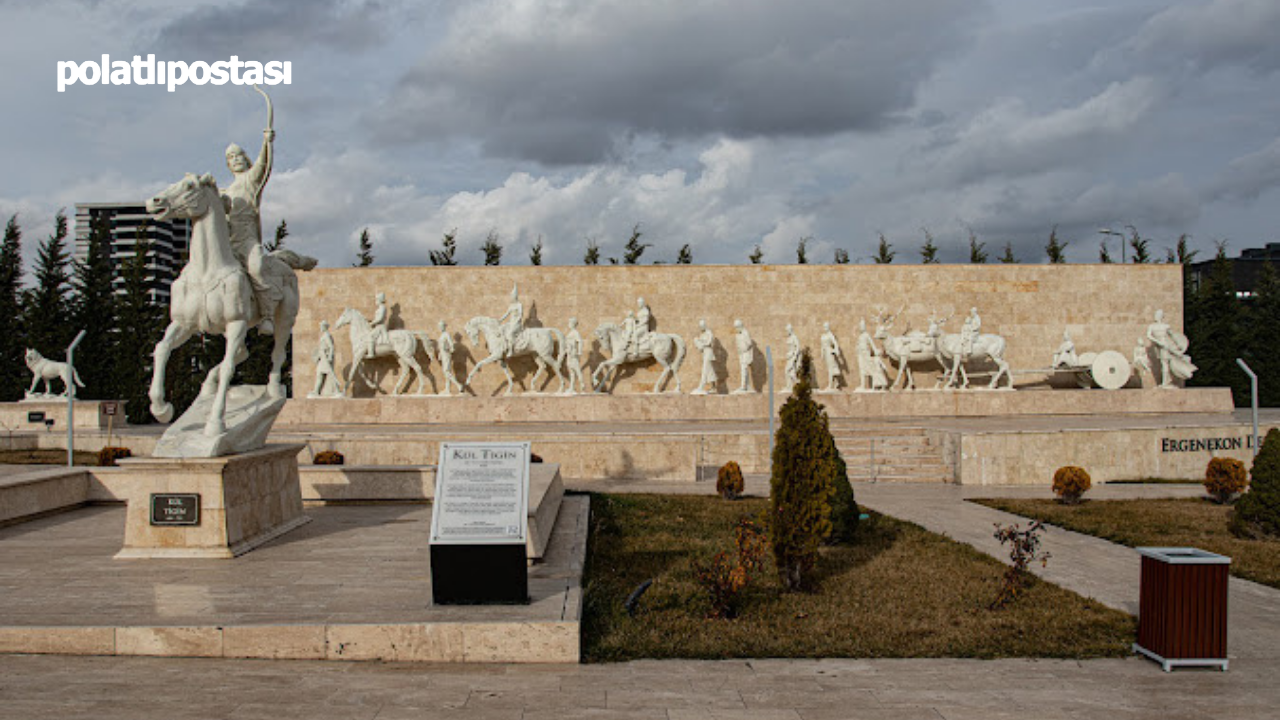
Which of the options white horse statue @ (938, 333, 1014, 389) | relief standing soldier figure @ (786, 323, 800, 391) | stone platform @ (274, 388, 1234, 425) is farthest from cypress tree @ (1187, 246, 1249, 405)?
relief standing soldier figure @ (786, 323, 800, 391)

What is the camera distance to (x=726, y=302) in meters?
25.8

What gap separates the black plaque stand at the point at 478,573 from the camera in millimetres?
5738

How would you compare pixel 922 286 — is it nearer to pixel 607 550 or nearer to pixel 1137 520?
pixel 1137 520

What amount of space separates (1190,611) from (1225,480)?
30.4 ft

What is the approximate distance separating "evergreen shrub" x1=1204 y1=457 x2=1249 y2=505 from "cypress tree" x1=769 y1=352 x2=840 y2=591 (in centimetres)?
919

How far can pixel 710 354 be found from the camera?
78.7ft

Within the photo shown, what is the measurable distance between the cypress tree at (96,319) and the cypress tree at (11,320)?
191 cm

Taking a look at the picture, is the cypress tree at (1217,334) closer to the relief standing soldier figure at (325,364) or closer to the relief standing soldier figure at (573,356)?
the relief standing soldier figure at (573,356)

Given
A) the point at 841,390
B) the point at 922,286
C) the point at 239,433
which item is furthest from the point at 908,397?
the point at 239,433

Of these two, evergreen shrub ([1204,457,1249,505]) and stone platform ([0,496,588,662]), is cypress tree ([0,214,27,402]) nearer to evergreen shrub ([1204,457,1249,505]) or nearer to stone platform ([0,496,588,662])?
stone platform ([0,496,588,662])

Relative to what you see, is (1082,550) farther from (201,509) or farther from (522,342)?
Result: (522,342)

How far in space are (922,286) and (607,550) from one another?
65.8 ft

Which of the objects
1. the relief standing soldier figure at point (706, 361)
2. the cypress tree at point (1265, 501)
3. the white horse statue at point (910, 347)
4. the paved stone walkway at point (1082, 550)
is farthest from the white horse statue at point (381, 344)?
the cypress tree at point (1265, 501)

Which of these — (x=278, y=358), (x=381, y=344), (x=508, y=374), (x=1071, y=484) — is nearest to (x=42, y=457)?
(x=381, y=344)
